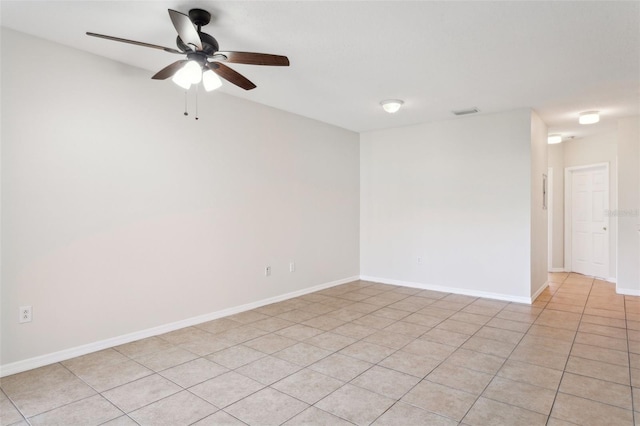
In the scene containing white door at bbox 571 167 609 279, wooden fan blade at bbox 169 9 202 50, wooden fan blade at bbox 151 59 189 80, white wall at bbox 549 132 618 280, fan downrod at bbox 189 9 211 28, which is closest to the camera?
wooden fan blade at bbox 169 9 202 50

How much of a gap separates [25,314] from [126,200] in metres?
1.14

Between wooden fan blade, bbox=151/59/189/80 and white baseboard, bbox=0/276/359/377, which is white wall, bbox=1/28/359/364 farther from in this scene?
wooden fan blade, bbox=151/59/189/80

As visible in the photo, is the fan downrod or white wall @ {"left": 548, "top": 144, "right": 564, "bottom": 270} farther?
white wall @ {"left": 548, "top": 144, "right": 564, "bottom": 270}

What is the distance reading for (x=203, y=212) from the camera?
3854mm

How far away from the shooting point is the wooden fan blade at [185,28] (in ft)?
6.42

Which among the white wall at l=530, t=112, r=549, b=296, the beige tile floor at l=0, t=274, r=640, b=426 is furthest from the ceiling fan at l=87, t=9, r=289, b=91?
the white wall at l=530, t=112, r=549, b=296

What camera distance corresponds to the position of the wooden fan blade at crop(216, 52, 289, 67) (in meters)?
2.40

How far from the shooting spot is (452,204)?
17.1ft

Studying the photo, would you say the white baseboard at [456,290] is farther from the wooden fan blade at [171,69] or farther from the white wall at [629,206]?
the wooden fan blade at [171,69]

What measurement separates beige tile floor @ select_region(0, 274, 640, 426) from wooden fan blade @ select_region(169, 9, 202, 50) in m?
2.28

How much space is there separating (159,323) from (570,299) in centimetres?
514

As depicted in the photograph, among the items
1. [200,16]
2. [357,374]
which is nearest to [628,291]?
[357,374]

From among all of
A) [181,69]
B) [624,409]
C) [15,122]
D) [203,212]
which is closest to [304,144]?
[203,212]

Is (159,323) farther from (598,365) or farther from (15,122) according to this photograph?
(598,365)
